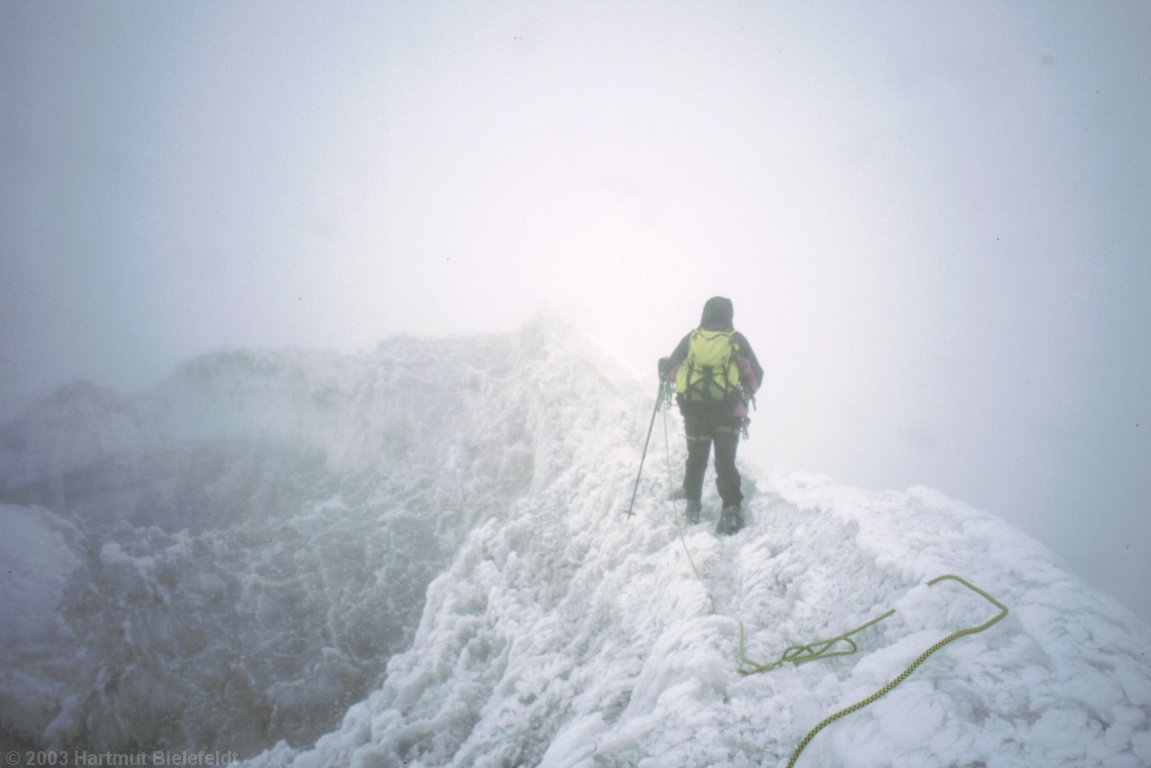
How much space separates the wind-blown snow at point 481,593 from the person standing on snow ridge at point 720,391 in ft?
1.87

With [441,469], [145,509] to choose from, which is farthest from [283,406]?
[441,469]

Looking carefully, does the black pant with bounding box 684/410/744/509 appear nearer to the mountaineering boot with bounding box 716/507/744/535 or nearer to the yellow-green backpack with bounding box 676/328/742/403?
the mountaineering boot with bounding box 716/507/744/535

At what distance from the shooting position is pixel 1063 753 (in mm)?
2123

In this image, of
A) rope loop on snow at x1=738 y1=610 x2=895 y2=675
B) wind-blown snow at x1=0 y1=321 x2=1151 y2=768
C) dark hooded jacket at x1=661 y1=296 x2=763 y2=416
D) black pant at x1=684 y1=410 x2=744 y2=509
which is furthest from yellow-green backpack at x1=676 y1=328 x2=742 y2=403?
rope loop on snow at x1=738 y1=610 x2=895 y2=675

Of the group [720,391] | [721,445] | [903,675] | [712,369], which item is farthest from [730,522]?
[903,675]

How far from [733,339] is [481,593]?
18.6ft

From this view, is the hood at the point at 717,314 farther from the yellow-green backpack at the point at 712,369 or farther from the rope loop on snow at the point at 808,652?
the rope loop on snow at the point at 808,652

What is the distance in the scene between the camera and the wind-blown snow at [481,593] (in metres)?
2.80

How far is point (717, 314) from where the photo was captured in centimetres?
615

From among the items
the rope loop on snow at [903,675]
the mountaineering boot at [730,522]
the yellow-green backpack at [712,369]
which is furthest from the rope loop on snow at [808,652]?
the yellow-green backpack at [712,369]

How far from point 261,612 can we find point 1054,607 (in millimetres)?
11361

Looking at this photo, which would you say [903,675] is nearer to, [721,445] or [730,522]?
[730,522]

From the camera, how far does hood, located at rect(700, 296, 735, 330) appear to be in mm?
6148

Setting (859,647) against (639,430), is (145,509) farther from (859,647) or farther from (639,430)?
(859,647)
